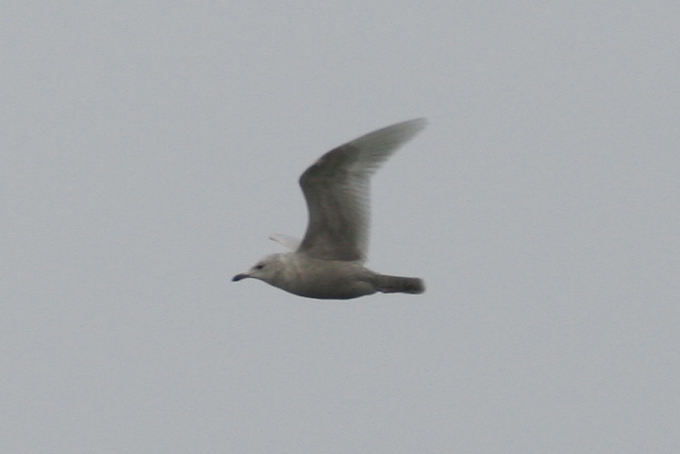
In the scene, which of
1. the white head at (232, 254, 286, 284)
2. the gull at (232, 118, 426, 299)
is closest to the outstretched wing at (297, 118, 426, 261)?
the gull at (232, 118, 426, 299)

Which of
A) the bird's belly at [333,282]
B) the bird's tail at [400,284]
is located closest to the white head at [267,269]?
the bird's belly at [333,282]

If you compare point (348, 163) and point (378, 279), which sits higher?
point (348, 163)

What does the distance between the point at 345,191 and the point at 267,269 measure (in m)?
1.42

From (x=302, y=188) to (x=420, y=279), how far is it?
1.79 m

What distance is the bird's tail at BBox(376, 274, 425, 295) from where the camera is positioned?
70.4 feet

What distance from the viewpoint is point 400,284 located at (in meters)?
21.5

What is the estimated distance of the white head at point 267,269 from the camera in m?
21.7

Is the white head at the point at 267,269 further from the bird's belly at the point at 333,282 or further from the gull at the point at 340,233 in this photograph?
the bird's belly at the point at 333,282

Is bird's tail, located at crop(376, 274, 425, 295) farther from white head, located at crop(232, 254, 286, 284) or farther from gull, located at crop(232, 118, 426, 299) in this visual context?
white head, located at crop(232, 254, 286, 284)

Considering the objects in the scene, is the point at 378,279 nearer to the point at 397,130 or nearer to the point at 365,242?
the point at 365,242

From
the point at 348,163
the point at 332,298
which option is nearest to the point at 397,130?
the point at 348,163

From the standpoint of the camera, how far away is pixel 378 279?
21516 mm

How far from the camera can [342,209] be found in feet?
70.0

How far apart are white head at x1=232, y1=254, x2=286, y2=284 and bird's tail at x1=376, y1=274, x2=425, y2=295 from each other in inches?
47.2
